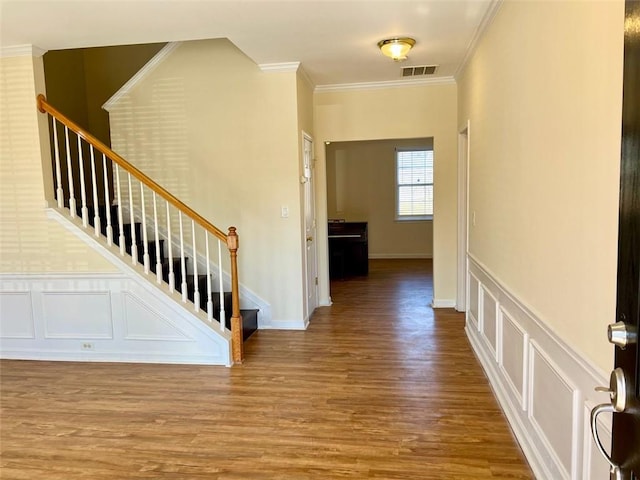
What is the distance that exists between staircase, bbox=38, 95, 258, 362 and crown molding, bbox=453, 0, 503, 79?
2.40 metres

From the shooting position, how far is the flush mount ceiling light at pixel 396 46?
361 cm

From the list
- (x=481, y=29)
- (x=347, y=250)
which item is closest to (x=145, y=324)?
(x=481, y=29)

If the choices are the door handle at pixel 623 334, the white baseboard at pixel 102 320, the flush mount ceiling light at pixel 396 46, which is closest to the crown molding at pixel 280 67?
the flush mount ceiling light at pixel 396 46

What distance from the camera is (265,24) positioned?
3219mm

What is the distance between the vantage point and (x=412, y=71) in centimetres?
468

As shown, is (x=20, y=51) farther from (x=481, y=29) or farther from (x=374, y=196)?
(x=374, y=196)

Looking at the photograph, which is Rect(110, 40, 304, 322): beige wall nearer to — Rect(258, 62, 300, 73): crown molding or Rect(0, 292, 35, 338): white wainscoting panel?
Rect(258, 62, 300, 73): crown molding

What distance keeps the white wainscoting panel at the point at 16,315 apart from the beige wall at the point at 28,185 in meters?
0.27

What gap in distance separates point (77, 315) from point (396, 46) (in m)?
3.50

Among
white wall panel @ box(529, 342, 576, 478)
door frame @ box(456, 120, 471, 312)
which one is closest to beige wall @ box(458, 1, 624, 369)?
white wall panel @ box(529, 342, 576, 478)

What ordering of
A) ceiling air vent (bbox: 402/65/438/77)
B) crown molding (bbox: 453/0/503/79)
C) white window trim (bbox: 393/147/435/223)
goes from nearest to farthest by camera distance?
crown molding (bbox: 453/0/503/79), ceiling air vent (bbox: 402/65/438/77), white window trim (bbox: 393/147/435/223)

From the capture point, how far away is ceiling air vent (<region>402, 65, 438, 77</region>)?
4.54 metres

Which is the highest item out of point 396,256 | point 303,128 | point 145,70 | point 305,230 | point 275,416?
point 145,70

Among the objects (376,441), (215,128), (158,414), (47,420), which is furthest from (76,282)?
(376,441)
